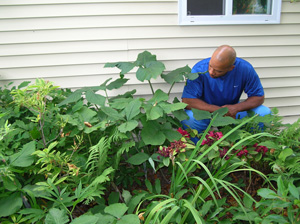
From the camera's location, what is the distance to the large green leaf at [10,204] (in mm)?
1359

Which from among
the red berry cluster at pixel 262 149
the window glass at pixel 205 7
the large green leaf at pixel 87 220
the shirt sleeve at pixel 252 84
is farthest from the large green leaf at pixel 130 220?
the window glass at pixel 205 7

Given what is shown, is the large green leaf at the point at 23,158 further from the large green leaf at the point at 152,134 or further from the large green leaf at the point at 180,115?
the large green leaf at the point at 180,115

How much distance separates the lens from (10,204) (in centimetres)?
139

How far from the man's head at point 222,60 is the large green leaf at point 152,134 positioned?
82 cm

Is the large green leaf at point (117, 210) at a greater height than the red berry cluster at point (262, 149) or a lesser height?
lesser

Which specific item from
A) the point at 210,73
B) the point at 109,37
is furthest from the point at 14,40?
the point at 210,73

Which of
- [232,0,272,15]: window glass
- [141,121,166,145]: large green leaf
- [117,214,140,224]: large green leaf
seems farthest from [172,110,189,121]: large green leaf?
[232,0,272,15]: window glass

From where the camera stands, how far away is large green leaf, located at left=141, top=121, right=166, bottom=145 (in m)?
1.77

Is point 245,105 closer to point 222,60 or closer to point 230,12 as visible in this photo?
point 222,60

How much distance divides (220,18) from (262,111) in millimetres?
1088

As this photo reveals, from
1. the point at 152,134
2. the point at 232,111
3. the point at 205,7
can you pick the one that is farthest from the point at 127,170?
the point at 205,7

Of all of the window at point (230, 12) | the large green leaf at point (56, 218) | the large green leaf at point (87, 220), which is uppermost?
the window at point (230, 12)

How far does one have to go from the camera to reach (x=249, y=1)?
9.30ft

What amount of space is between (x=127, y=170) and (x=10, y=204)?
2.85ft
